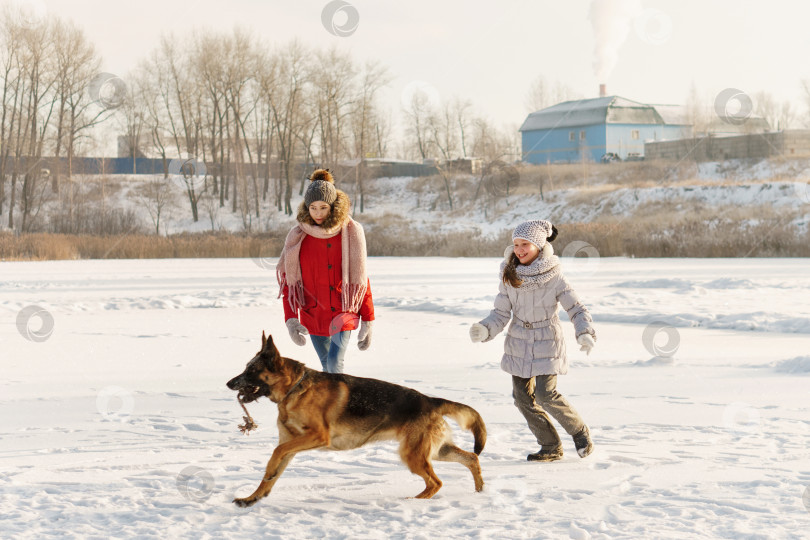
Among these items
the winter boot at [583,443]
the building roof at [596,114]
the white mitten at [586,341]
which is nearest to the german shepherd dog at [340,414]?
the white mitten at [586,341]

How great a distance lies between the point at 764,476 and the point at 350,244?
281 cm

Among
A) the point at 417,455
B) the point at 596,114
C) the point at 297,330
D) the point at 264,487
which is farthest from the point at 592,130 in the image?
the point at 264,487

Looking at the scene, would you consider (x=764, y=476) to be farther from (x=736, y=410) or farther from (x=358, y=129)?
(x=358, y=129)

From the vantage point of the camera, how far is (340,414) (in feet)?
14.3

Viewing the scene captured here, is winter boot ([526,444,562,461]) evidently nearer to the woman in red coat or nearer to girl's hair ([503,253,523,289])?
girl's hair ([503,253,523,289])

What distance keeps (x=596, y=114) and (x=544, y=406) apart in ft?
228

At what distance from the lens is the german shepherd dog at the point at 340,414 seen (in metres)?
4.24

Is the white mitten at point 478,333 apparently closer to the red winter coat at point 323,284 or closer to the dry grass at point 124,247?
the red winter coat at point 323,284

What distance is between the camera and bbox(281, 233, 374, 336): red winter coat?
5348 millimetres

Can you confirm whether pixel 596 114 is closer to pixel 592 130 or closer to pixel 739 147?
pixel 592 130

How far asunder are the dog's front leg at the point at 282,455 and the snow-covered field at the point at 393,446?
0.08 meters

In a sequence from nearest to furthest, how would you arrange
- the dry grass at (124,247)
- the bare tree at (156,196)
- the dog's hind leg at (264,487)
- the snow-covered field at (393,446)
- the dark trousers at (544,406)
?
the snow-covered field at (393,446) < the dog's hind leg at (264,487) < the dark trousers at (544,406) < the dry grass at (124,247) < the bare tree at (156,196)

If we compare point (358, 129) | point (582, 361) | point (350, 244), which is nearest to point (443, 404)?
point (350, 244)

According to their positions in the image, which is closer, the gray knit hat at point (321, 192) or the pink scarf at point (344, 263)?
the gray knit hat at point (321, 192)
